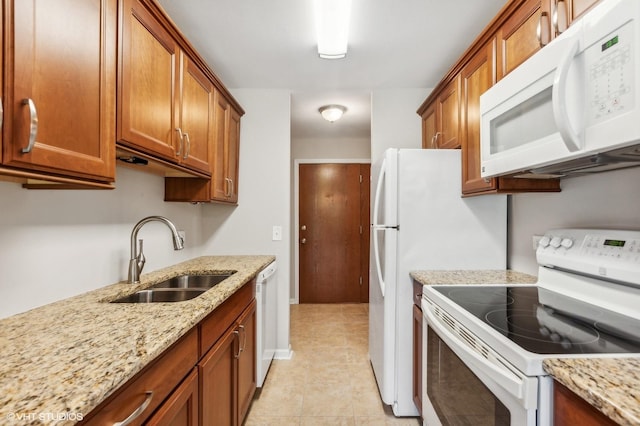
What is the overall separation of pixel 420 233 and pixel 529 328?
0.90 metres

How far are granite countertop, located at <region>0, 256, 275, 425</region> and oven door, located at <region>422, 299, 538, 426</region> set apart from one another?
0.89 m

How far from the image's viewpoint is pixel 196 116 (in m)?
1.80

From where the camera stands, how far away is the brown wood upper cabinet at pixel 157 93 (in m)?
1.16

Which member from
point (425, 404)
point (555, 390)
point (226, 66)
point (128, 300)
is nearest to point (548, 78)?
point (555, 390)

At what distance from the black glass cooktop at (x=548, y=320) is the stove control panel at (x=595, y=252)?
133mm

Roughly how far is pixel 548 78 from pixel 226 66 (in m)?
2.08

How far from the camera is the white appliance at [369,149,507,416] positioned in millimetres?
1810

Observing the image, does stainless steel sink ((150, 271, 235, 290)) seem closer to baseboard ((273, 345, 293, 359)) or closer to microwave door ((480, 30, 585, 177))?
baseboard ((273, 345, 293, 359))

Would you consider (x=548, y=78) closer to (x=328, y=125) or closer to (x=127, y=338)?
(x=127, y=338)

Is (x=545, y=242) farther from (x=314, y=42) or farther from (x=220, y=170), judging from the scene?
(x=220, y=170)

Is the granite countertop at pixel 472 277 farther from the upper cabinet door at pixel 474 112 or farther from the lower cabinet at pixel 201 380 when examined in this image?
the lower cabinet at pixel 201 380

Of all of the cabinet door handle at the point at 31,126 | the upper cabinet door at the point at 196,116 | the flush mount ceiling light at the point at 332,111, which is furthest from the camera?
the flush mount ceiling light at the point at 332,111

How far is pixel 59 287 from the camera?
1.21m

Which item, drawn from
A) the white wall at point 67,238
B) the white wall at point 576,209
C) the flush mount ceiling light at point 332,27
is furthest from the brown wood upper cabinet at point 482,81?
the white wall at point 67,238
